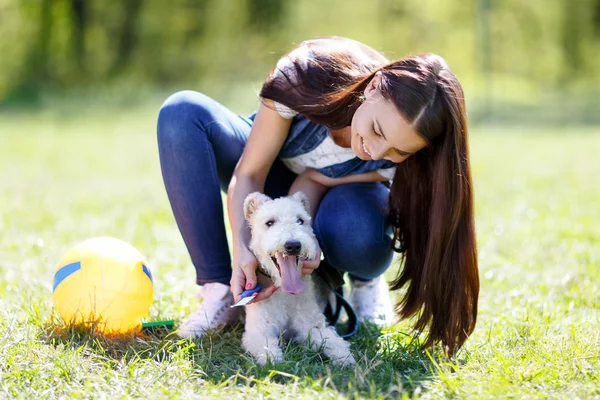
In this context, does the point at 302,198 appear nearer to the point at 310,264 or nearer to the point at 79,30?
the point at 310,264

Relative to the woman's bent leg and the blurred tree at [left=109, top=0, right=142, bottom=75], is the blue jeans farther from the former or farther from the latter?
the blurred tree at [left=109, top=0, right=142, bottom=75]

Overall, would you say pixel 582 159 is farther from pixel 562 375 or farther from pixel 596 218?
pixel 562 375

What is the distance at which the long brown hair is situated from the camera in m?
2.47

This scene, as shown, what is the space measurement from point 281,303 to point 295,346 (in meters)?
0.18

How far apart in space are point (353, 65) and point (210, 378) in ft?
4.42

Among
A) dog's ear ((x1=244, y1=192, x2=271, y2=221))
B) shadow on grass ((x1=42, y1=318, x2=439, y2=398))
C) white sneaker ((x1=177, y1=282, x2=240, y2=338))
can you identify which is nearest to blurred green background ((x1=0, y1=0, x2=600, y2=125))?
white sneaker ((x1=177, y1=282, x2=240, y2=338))

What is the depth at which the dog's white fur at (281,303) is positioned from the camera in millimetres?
2639

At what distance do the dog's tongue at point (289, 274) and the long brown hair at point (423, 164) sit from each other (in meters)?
0.49

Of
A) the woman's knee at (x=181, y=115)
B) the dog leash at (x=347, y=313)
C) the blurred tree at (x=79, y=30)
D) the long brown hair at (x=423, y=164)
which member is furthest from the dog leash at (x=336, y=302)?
the blurred tree at (x=79, y=30)

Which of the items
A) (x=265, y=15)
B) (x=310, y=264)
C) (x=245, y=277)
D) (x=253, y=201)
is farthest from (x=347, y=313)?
(x=265, y=15)

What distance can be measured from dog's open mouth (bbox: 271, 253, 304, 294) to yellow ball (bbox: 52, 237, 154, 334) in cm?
64

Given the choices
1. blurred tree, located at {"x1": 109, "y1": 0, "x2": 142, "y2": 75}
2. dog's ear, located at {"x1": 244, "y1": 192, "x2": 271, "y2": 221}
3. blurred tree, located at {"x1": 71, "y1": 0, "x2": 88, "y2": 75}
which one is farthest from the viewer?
blurred tree, located at {"x1": 109, "y1": 0, "x2": 142, "y2": 75}

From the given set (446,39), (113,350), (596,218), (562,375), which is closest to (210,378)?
(113,350)

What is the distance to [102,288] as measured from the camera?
279 centimetres
